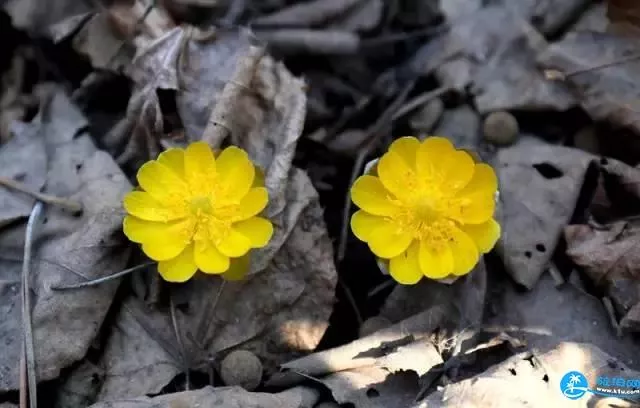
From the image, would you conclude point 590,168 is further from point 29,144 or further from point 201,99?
point 29,144

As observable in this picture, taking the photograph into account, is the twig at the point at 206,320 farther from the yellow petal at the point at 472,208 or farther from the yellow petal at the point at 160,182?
the yellow petal at the point at 472,208

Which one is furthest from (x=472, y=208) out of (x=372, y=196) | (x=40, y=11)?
(x=40, y=11)

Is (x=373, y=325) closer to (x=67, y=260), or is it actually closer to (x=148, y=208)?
(x=148, y=208)

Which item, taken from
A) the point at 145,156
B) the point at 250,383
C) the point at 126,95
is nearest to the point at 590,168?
the point at 250,383

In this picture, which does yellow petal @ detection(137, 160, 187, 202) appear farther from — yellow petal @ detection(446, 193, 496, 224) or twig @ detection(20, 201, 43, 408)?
yellow petal @ detection(446, 193, 496, 224)

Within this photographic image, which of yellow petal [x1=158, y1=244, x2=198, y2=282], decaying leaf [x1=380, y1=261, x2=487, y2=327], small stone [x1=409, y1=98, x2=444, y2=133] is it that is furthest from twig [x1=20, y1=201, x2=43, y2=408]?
small stone [x1=409, y1=98, x2=444, y2=133]
